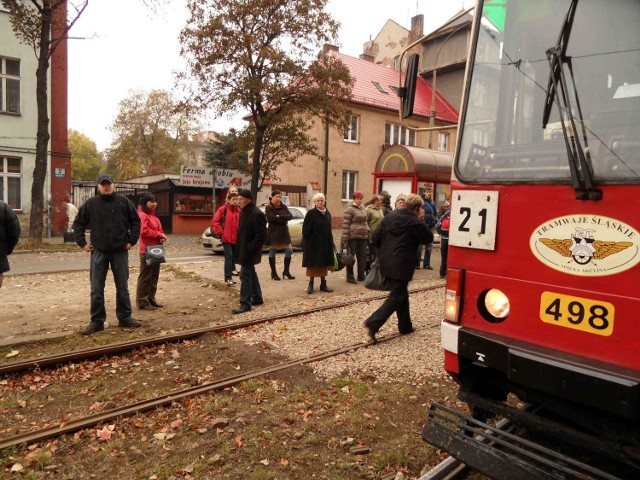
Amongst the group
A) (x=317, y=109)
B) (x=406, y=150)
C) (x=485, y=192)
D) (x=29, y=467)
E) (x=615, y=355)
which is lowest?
(x=29, y=467)

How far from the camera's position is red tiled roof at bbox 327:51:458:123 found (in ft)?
99.4

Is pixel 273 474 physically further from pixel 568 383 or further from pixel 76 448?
pixel 568 383

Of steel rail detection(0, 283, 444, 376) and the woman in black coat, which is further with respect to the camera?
the woman in black coat

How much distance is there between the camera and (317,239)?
9.09m

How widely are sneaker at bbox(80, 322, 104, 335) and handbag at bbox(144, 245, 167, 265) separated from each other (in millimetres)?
1382

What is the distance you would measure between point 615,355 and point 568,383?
277 mm

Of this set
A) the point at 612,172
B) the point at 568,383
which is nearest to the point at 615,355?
the point at 568,383

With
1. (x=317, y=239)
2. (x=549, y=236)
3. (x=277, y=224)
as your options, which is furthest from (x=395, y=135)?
(x=549, y=236)

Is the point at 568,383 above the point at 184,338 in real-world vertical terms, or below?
above

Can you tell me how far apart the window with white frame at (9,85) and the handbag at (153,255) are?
16.1 m

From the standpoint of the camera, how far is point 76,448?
3.72m

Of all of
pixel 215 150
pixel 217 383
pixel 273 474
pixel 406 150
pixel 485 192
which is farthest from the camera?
pixel 215 150

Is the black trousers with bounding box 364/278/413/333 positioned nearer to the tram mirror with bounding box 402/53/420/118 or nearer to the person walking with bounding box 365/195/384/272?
the tram mirror with bounding box 402/53/420/118

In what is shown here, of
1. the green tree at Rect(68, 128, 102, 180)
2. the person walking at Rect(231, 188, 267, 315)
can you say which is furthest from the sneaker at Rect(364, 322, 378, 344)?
the green tree at Rect(68, 128, 102, 180)
